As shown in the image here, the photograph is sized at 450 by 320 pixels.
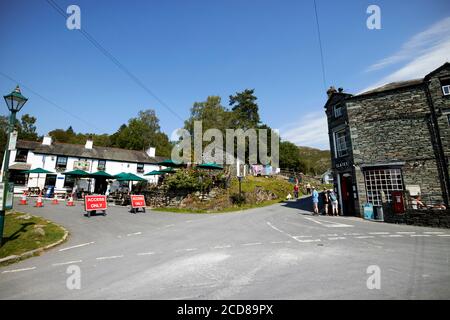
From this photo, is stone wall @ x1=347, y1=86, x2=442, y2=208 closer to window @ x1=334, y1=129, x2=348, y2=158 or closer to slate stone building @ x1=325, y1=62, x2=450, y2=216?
slate stone building @ x1=325, y1=62, x2=450, y2=216

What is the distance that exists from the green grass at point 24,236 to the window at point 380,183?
19468 mm

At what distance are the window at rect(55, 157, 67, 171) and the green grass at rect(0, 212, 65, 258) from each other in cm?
2511

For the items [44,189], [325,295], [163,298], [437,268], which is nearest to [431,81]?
[437,268]

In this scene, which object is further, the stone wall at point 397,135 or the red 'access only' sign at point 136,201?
the red 'access only' sign at point 136,201

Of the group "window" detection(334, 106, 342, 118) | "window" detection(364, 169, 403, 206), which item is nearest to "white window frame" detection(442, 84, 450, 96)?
"window" detection(364, 169, 403, 206)

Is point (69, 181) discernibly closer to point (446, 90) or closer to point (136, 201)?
point (136, 201)

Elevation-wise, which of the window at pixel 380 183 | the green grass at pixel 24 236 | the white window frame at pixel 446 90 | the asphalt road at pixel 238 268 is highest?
the white window frame at pixel 446 90

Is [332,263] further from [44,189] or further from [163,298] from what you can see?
[44,189]

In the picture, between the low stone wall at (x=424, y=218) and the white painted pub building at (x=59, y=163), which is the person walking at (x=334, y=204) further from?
the white painted pub building at (x=59, y=163)

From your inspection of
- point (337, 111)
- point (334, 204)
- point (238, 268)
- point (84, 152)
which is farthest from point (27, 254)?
point (84, 152)

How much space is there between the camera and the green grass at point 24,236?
7.06 meters

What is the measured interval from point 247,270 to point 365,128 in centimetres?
1719

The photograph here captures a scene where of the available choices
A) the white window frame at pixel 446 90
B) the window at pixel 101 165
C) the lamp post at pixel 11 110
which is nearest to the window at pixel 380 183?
the white window frame at pixel 446 90

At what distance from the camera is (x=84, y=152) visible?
117 feet
